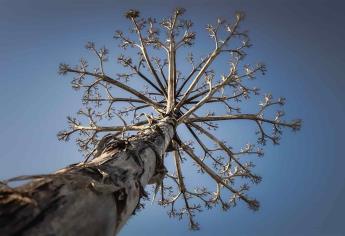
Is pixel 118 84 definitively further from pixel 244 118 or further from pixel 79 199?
pixel 79 199

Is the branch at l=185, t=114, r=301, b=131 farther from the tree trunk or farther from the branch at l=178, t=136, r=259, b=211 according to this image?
the tree trunk

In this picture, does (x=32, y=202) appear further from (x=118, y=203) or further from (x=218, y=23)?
(x=218, y=23)

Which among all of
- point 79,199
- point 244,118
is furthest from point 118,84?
point 79,199

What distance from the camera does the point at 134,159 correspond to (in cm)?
296

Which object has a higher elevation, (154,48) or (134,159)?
(154,48)

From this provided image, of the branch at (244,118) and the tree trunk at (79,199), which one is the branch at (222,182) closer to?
the branch at (244,118)

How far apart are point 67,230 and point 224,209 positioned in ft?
23.8

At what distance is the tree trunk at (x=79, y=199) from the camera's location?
1.40m

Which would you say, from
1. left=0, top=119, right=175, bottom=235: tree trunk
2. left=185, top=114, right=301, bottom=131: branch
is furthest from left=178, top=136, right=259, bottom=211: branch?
left=0, top=119, right=175, bottom=235: tree trunk

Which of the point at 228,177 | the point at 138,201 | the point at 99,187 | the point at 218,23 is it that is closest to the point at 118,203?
the point at 99,187

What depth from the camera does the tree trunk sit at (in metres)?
1.40

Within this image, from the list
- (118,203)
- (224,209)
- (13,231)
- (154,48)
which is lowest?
(13,231)

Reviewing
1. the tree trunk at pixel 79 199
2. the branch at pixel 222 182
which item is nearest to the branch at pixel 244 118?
the branch at pixel 222 182

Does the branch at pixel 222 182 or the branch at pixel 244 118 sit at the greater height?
the branch at pixel 244 118
